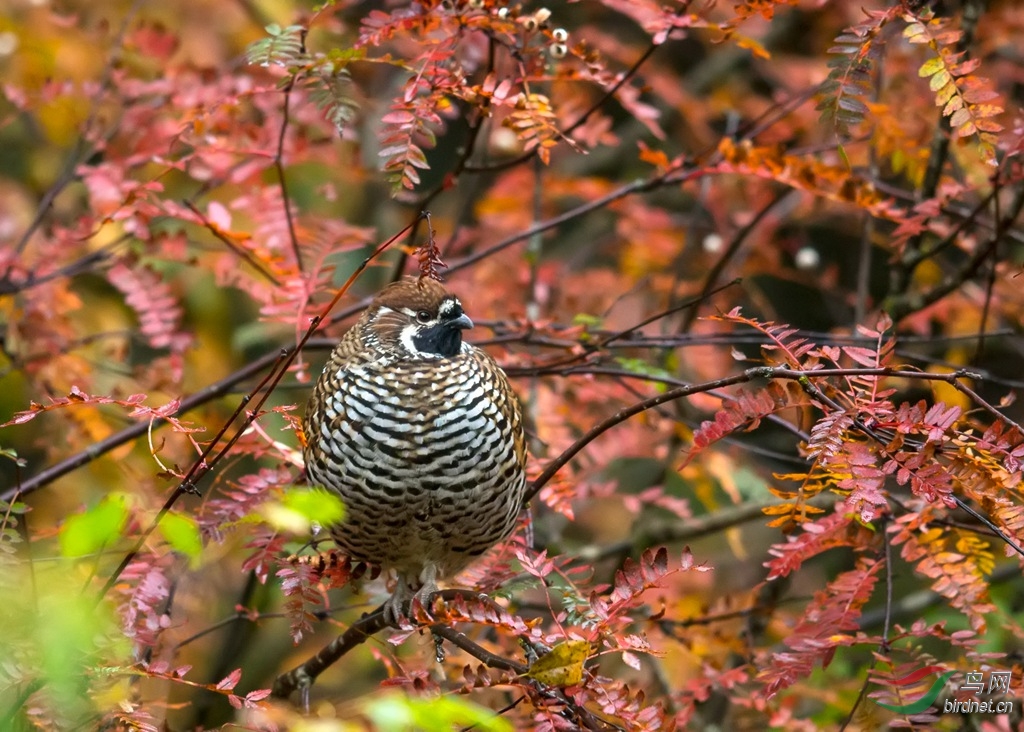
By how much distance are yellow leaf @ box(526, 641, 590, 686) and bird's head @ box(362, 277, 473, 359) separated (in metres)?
1.07

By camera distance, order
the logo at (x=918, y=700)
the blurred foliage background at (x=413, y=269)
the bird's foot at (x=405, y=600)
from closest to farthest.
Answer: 1. the logo at (x=918, y=700)
2. the blurred foliage background at (x=413, y=269)
3. the bird's foot at (x=405, y=600)

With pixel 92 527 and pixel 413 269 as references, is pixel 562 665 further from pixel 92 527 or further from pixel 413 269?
pixel 413 269

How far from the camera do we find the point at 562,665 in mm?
2035

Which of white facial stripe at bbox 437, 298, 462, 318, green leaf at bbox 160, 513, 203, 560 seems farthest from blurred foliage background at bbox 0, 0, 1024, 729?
white facial stripe at bbox 437, 298, 462, 318

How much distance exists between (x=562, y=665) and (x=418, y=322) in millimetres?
1218

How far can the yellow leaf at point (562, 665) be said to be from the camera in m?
2.02

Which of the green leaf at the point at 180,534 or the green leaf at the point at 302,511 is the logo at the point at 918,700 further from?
the green leaf at the point at 180,534

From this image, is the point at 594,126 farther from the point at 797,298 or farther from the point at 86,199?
the point at 797,298

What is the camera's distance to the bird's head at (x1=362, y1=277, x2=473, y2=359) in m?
2.96

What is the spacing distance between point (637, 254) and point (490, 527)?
2.86 meters

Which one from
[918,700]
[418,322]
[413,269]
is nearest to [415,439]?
[418,322]

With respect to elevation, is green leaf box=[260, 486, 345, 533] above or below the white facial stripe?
above

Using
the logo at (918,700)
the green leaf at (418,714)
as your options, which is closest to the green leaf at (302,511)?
the green leaf at (418,714)

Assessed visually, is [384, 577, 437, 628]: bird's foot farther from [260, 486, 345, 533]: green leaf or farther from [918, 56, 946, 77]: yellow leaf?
[918, 56, 946, 77]: yellow leaf
